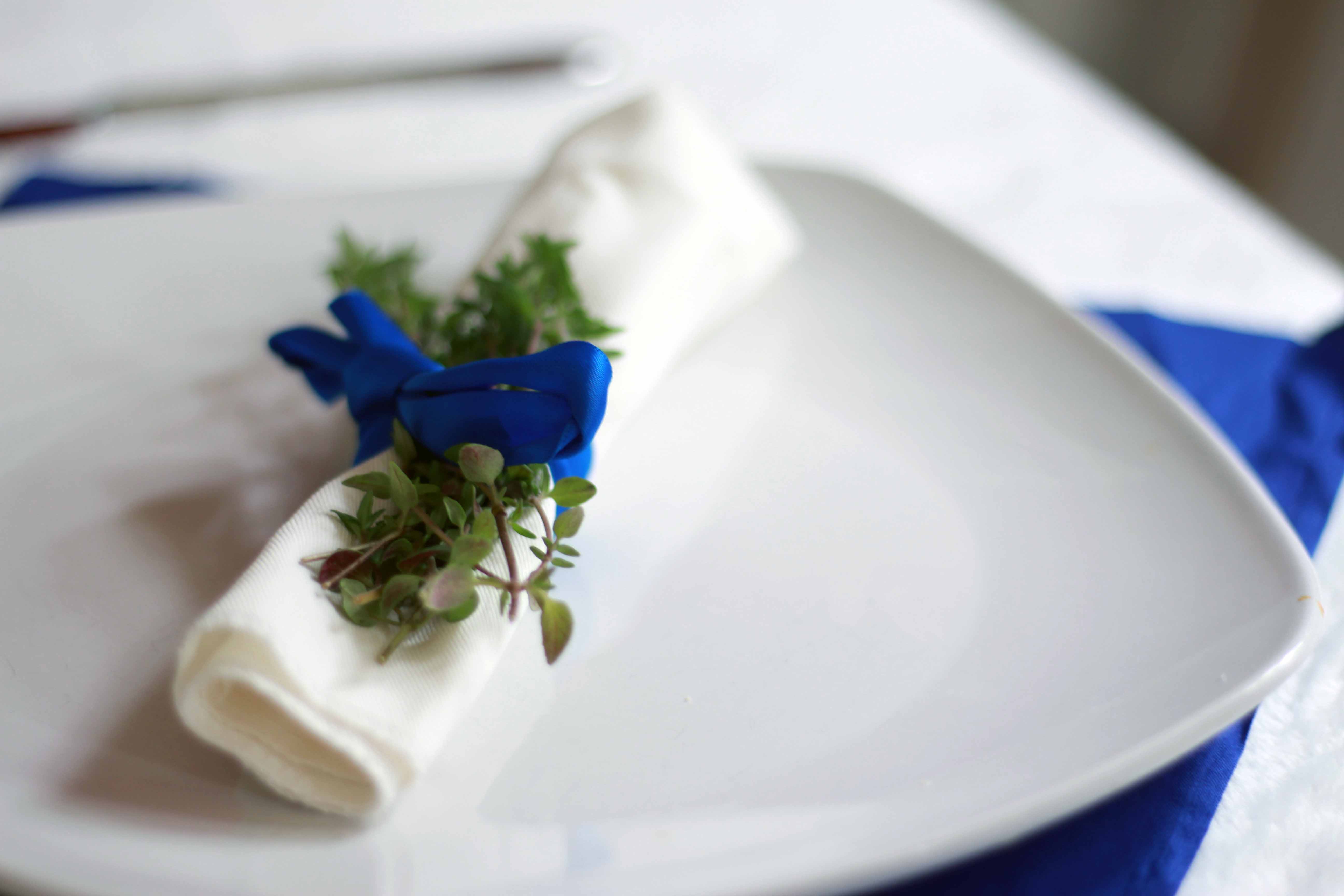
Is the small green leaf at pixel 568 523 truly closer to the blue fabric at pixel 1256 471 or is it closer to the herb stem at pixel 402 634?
the herb stem at pixel 402 634

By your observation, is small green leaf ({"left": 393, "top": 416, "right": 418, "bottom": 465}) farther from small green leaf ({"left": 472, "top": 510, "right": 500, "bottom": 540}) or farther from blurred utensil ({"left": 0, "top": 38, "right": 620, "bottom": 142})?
blurred utensil ({"left": 0, "top": 38, "right": 620, "bottom": 142})

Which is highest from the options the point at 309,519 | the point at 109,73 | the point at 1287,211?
the point at 309,519

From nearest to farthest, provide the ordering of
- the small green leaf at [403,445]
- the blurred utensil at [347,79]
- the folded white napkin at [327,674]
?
the folded white napkin at [327,674] → the small green leaf at [403,445] → the blurred utensil at [347,79]

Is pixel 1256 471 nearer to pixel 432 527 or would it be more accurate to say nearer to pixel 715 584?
pixel 715 584

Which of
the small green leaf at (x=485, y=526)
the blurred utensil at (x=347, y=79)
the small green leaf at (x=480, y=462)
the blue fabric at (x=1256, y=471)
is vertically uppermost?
the small green leaf at (x=480, y=462)

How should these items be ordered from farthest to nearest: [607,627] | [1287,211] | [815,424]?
[1287,211] → [815,424] → [607,627]

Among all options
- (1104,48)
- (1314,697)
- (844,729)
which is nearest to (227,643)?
(844,729)

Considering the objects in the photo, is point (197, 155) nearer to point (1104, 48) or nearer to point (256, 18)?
point (256, 18)

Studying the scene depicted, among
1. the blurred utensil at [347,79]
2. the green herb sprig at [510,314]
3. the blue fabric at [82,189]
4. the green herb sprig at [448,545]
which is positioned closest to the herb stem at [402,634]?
the green herb sprig at [448,545]
